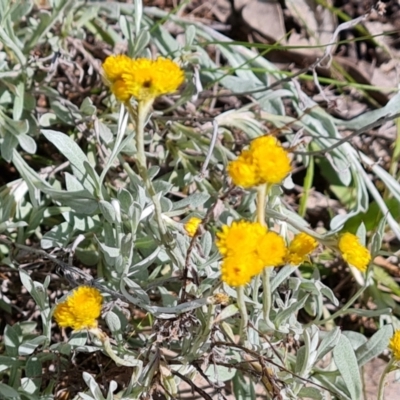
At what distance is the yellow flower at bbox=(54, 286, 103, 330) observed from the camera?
52.2 inches

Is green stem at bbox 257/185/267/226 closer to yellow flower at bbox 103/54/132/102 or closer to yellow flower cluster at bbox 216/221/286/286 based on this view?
yellow flower cluster at bbox 216/221/286/286

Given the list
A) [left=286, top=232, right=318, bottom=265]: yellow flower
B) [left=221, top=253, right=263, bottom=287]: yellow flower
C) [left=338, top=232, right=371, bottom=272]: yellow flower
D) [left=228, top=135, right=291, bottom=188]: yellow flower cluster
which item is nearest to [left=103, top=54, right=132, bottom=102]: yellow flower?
[left=228, top=135, right=291, bottom=188]: yellow flower cluster

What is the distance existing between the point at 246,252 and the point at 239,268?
29 millimetres

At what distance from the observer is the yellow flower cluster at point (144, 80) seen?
1260 mm

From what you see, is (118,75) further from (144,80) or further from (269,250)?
(269,250)

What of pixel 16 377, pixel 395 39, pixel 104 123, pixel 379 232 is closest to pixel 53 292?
pixel 16 377

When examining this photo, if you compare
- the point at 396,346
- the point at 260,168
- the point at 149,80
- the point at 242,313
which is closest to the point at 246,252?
the point at 260,168

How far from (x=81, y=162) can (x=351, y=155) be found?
96cm

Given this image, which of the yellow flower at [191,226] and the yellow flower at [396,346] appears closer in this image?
the yellow flower at [396,346]

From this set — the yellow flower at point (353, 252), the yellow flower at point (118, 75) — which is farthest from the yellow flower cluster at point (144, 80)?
the yellow flower at point (353, 252)

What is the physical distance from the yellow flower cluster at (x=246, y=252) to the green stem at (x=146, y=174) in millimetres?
236

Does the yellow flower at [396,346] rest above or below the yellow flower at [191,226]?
below

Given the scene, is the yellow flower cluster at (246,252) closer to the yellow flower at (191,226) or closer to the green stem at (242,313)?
the green stem at (242,313)

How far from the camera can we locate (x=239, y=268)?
1162 mm
